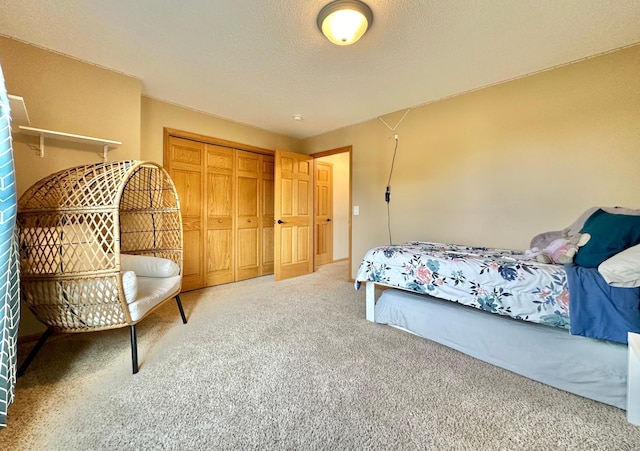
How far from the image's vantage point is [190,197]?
335cm

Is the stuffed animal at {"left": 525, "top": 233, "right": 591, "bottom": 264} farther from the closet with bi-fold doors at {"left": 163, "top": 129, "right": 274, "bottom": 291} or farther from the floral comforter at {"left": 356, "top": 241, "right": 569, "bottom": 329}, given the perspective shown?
the closet with bi-fold doors at {"left": 163, "top": 129, "right": 274, "bottom": 291}

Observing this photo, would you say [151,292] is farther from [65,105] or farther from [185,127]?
[185,127]

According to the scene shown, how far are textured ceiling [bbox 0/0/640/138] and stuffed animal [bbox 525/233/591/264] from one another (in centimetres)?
151

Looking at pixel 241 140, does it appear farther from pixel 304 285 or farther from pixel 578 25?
pixel 578 25

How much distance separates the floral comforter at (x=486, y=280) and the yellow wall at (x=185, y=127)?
2808mm

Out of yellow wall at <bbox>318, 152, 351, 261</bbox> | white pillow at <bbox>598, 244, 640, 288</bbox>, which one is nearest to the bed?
white pillow at <bbox>598, 244, 640, 288</bbox>

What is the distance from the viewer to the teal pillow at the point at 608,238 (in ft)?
4.52

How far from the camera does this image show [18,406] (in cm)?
131

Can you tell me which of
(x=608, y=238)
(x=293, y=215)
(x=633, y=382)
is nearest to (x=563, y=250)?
(x=608, y=238)

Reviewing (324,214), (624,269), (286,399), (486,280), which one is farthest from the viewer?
(324,214)

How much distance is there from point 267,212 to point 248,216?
36 centimetres

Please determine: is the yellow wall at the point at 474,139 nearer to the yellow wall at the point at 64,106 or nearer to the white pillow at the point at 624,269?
the yellow wall at the point at 64,106

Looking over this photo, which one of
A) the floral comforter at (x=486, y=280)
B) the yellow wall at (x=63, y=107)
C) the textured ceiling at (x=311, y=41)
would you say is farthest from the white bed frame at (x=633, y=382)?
the yellow wall at (x=63, y=107)

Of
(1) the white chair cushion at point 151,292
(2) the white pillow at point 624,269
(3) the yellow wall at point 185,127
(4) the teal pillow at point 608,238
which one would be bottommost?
(1) the white chair cushion at point 151,292
